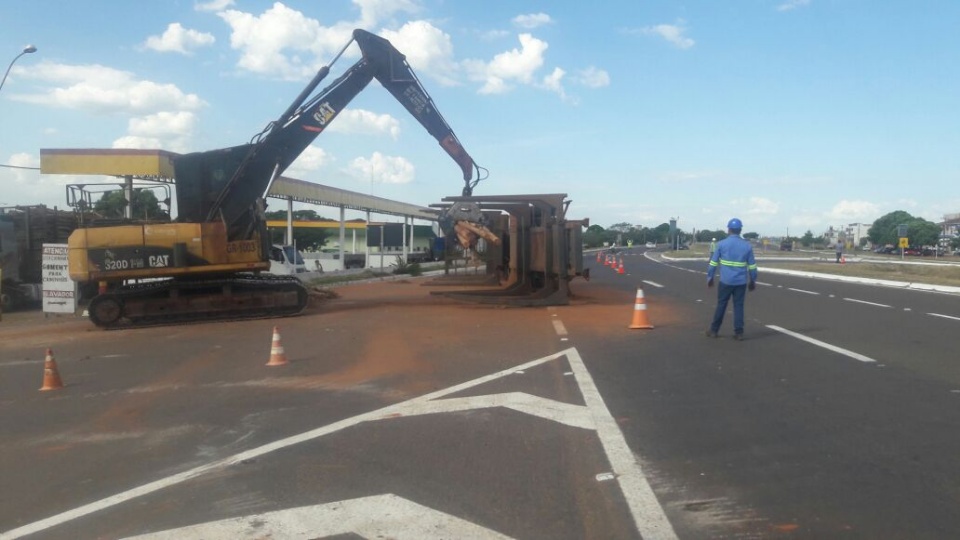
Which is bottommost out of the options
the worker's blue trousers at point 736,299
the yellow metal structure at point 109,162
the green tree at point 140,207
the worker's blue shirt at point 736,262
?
the worker's blue trousers at point 736,299

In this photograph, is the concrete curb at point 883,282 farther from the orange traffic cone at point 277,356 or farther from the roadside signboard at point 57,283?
the roadside signboard at point 57,283

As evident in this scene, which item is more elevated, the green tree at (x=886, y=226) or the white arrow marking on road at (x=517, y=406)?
the green tree at (x=886, y=226)

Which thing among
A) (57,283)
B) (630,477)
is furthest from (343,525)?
(57,283)

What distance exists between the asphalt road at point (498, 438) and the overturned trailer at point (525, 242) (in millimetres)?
6402

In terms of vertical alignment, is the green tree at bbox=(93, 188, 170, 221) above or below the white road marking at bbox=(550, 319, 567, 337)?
above

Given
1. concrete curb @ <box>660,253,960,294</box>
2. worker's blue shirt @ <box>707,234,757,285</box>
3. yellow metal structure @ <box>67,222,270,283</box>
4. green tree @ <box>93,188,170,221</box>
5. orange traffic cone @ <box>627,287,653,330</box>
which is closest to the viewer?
worker's blue shirt @ <box>707,234,757,285</box>

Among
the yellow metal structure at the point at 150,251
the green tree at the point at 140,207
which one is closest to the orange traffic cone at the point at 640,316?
the yellow metal structure at the point at 150,251

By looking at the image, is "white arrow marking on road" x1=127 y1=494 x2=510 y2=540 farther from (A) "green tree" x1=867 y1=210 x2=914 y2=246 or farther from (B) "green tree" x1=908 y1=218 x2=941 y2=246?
(A) "green tree" x1=867 y1=210 x2=914 y2=246

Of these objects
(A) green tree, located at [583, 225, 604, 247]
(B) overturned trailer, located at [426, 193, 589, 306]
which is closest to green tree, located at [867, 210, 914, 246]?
(A) green tree, located at [583, 225, 604, 247]

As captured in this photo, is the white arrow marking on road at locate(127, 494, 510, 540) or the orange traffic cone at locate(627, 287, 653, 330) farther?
the orange traffic cone at locate(627, 287, 653, 330)

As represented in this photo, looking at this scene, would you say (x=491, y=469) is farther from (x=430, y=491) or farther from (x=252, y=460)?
(x=252, y=460)

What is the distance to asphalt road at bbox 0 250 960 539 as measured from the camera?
5414mm

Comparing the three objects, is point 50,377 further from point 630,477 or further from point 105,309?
point 630,477

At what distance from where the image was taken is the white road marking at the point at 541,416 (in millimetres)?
5453
